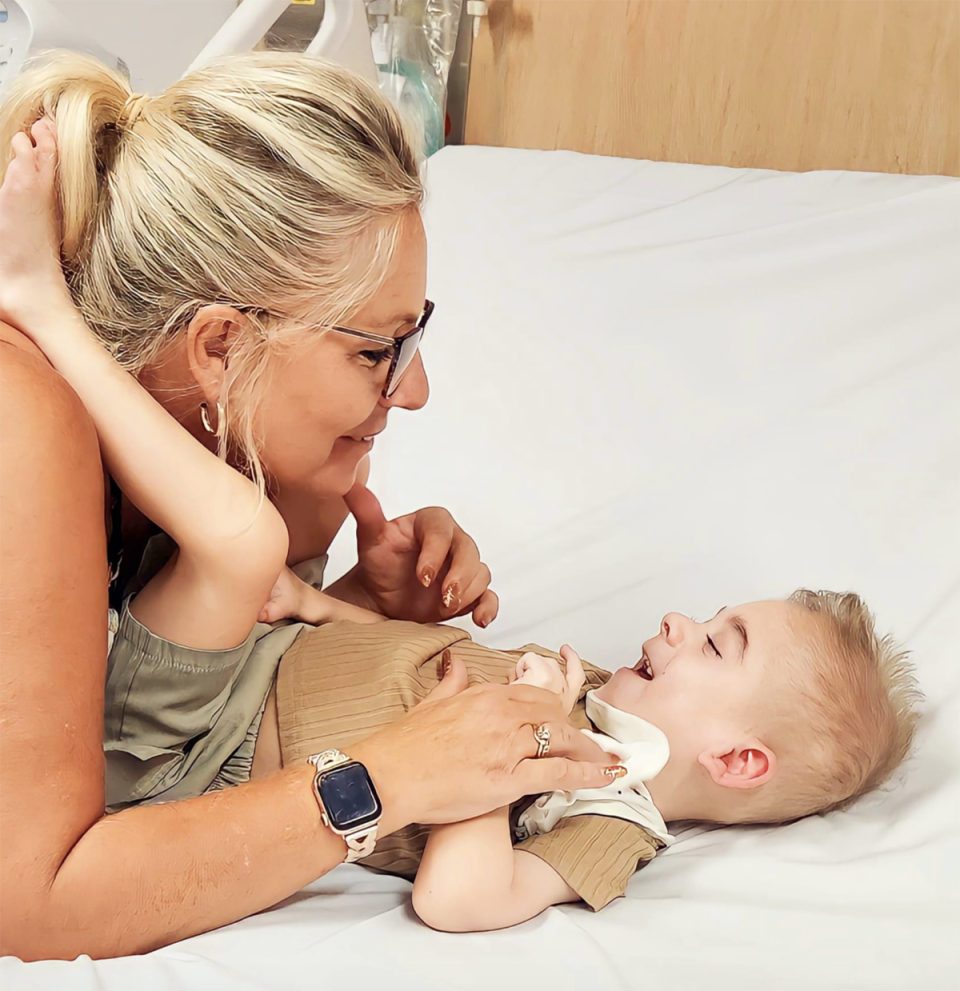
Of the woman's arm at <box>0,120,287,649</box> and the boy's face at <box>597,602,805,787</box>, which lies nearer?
the woman's arm at <box>0,120,287,649</box>

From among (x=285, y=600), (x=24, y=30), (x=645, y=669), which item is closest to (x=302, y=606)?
(x=285, y=600)

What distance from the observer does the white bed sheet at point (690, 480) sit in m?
1.00

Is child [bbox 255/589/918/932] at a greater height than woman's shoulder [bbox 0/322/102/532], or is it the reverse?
woman's shoulder [bbox 0/322/102/532]

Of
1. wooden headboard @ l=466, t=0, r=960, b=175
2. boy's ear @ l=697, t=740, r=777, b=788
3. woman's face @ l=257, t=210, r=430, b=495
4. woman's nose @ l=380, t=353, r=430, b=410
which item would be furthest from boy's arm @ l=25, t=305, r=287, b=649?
wooden headboard @ l=466, t=0, r=960, b=175

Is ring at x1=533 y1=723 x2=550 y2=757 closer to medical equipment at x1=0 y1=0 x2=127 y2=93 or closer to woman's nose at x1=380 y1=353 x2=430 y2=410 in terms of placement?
woman's nose at x1=380 y1=353 x2=430 y2=410

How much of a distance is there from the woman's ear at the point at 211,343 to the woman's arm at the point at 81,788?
15 centimetres

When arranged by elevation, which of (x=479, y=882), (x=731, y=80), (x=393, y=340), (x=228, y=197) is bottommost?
(x=479, y=882)

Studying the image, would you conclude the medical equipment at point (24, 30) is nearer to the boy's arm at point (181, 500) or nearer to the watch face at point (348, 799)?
the boy's arm at point (181, 500)

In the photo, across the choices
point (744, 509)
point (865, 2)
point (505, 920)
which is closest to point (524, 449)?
point (744, 509)

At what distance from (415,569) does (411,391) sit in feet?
1.30

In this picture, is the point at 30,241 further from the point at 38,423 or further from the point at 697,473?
the point at 697,473

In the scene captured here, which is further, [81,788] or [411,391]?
[411,391]

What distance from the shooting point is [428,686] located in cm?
127

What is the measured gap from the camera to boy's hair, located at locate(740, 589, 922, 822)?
4.16 ft
